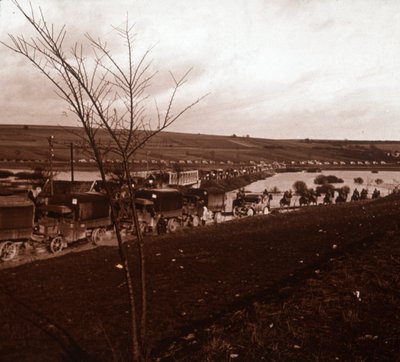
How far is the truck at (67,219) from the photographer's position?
1941 cm

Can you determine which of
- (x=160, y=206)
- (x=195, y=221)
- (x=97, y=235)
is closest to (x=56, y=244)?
(x=97, y=235)

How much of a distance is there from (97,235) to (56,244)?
238 cm

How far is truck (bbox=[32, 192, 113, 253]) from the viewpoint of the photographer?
1941 centimetres

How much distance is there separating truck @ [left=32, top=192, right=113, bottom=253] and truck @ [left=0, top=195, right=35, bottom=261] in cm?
190

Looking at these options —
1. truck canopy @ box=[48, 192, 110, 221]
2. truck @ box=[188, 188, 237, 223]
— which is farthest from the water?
truck canopy @ box=[48, 192, 110, 221]

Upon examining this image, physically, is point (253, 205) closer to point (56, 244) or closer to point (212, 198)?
point (212, 198)

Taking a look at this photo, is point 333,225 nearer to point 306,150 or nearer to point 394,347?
point 394,347

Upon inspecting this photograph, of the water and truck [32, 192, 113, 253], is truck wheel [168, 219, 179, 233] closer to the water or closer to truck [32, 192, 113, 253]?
truck [32, 192, 113, 253]

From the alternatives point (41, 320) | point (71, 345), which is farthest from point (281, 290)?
point (41, 320)

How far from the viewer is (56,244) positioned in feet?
63.4

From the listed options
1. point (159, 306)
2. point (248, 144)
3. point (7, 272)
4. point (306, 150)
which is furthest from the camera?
point (248, 144)

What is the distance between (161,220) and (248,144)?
143 metres

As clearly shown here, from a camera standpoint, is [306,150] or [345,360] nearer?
[345,360]

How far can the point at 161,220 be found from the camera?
79.4 feet
